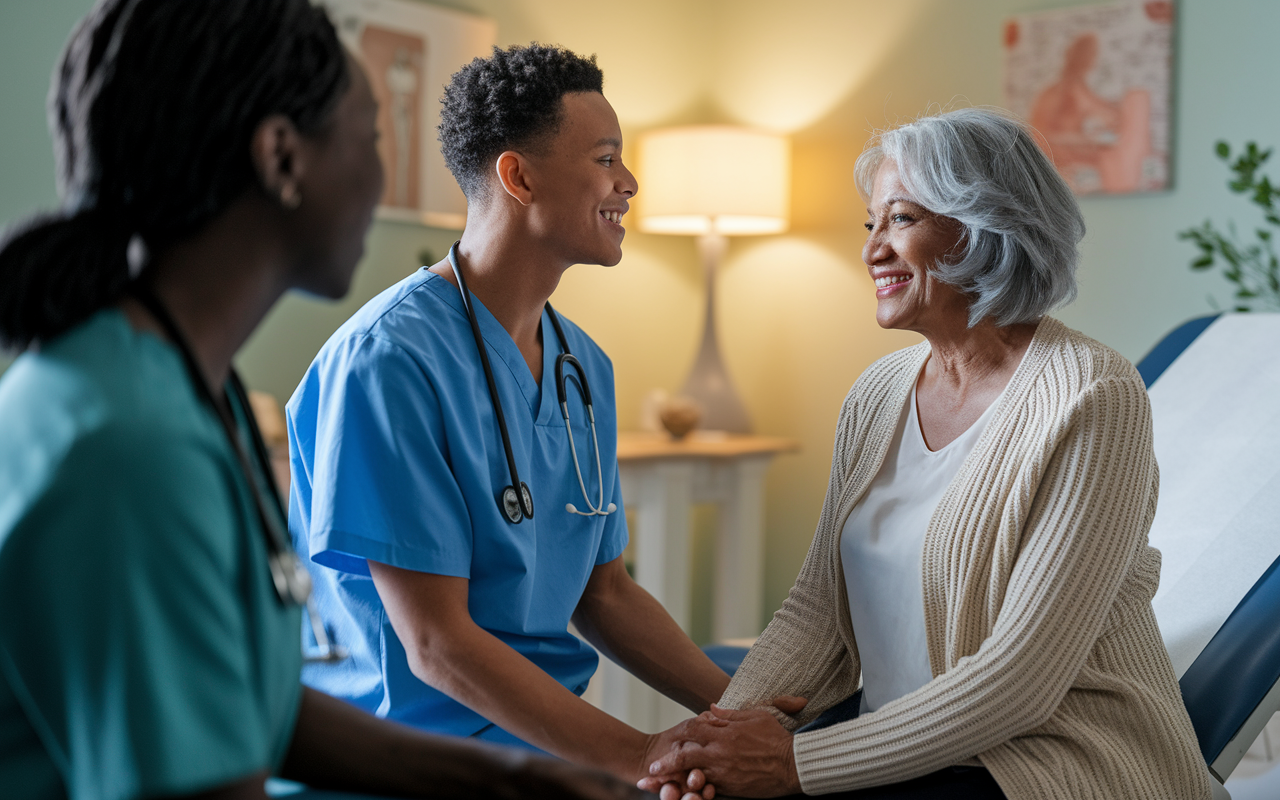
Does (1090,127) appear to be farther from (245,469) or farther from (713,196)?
(245,469)

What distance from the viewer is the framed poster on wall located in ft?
9.09

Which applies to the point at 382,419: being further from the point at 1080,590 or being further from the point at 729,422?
the point at 729,422

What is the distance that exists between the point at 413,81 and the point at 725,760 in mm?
2264

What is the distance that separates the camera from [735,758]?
1098 millimetres

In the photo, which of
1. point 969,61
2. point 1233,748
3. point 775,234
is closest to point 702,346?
point 775,234

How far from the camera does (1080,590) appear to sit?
1.03m

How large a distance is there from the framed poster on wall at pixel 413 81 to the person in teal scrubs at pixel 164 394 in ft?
7.31

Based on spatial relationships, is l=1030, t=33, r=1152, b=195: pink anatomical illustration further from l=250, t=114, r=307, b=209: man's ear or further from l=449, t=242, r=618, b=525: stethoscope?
l=250, t=114, r=307, b=209: man's ear

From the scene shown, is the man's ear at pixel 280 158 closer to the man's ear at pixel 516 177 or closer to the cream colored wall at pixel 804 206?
the man's ear at pixel 516 177

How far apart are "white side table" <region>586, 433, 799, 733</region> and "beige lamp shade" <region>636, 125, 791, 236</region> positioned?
668 mm

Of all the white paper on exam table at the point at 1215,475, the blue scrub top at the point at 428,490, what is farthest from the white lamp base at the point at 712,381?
the blue scrub top at the point at 428,490

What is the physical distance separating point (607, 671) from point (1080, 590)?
1510 millimetres

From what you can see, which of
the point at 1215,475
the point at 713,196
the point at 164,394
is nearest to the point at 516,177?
the point at 164,394

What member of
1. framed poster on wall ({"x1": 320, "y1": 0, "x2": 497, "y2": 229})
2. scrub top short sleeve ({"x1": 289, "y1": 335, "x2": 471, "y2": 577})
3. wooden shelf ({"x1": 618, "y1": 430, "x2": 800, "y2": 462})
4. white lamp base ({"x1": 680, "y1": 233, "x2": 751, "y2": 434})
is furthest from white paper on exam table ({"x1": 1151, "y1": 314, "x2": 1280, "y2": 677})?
framed poster on wall ({"x1": 320, "y1": 0, "x2": 497, "y2": 229})
